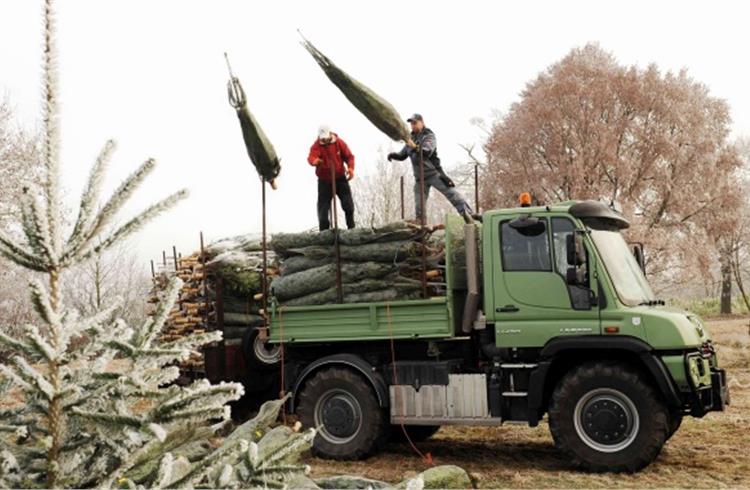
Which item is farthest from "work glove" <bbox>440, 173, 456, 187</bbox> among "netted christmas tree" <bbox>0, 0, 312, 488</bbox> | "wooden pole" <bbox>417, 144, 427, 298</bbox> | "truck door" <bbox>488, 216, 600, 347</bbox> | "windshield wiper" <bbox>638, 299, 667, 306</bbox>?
"netted christmas tree" <bbox>0, 0, 312, 488</bbox>

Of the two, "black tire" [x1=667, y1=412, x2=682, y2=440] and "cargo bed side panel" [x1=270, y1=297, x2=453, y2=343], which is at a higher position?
"cargo bed side panel" [x1=270, y1=297, x2=453, y2=343]

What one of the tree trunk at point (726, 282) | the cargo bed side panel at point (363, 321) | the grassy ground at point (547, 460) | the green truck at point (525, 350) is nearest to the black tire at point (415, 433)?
the grassy ground at point (547, 460)

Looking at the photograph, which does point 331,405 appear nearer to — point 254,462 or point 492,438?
point 492,438

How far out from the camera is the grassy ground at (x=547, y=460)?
8.95 metres

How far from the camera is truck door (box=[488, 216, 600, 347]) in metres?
9.64

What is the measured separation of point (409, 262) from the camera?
10703 millimetres

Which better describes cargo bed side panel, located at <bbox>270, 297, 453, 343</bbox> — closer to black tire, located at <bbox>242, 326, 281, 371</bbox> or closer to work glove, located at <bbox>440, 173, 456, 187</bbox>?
black tire, located at <bbox>242, 326, 281, 371</bbox>

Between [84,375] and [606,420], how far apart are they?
7518 mm

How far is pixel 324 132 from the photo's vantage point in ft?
39.8

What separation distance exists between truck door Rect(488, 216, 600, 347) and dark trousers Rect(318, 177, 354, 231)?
262 cm

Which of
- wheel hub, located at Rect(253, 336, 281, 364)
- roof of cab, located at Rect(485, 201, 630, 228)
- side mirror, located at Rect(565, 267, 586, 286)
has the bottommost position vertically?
wheel hub, located at Rect(253, 336, 281, 364)

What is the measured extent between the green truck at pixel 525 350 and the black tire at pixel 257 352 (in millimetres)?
1173

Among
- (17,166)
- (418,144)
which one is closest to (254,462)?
(418,144)

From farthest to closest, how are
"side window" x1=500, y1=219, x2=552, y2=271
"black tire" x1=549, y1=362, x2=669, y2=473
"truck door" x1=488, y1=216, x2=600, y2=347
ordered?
1. "side window" x1=500, y1=219, x2=552, y2=271
2. "truck door" x1=488, y1=216, x2=600, y2=347
3. "black tire" x1=549, y1=362, x2=669, y2=473
